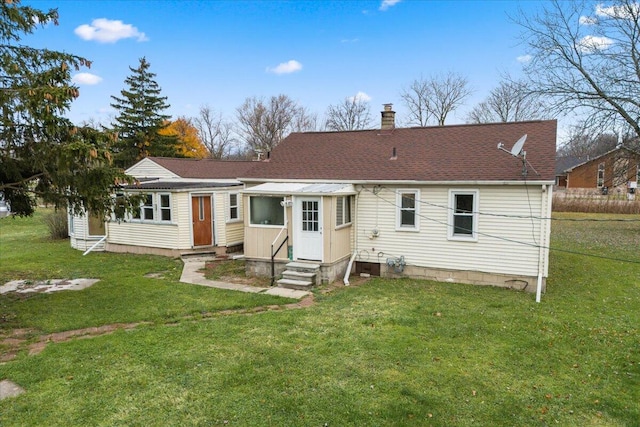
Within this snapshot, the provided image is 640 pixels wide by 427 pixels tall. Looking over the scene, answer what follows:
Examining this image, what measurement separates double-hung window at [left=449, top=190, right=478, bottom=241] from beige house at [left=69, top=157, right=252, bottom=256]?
9195 millimetres

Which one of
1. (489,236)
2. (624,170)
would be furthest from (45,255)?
(624,170)

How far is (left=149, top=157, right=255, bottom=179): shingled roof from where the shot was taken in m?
18.6

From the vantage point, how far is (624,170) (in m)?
21.3

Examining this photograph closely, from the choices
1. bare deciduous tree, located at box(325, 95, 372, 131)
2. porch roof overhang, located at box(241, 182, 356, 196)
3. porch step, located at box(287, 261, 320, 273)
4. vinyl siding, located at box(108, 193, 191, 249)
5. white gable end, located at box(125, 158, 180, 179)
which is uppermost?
bare deciduous tree, located at box(325, 95, 372, 131)

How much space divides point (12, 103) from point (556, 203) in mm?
34949

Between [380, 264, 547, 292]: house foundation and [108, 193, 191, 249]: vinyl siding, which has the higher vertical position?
[108, 193, 191, 249]: vinyl siding

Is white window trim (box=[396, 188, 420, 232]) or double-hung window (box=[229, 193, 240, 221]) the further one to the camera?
double-hung window (box=[229, 193, 240, 221])

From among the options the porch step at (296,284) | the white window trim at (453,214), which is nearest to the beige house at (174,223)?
the porch step at (296,284)

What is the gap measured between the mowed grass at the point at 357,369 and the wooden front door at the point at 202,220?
8.12 m

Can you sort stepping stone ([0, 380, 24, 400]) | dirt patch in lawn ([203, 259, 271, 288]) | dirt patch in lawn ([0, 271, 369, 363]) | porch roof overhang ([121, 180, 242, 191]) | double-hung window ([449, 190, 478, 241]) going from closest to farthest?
stepping stone ([0, 380, 24, 400]), dirt patch in lawn ([0, 271, 369, 363]), double-hung window ([449, 190, 478, 241]), dirt patch in lawn ([203, 259, 271, 288]), porch roof overhang ([121, 180, 242, 191])

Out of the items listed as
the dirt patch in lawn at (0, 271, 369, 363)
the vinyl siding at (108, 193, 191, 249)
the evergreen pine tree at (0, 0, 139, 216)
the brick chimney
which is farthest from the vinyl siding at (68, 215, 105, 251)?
the brick chimney

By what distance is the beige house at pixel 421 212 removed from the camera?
35.6ft

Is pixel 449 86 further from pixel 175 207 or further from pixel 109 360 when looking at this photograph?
pixel 109 360

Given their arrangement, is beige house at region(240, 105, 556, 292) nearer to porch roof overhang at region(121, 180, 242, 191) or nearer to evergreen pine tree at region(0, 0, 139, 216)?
porch roof overhang at region(121, 180, 242, 191)
